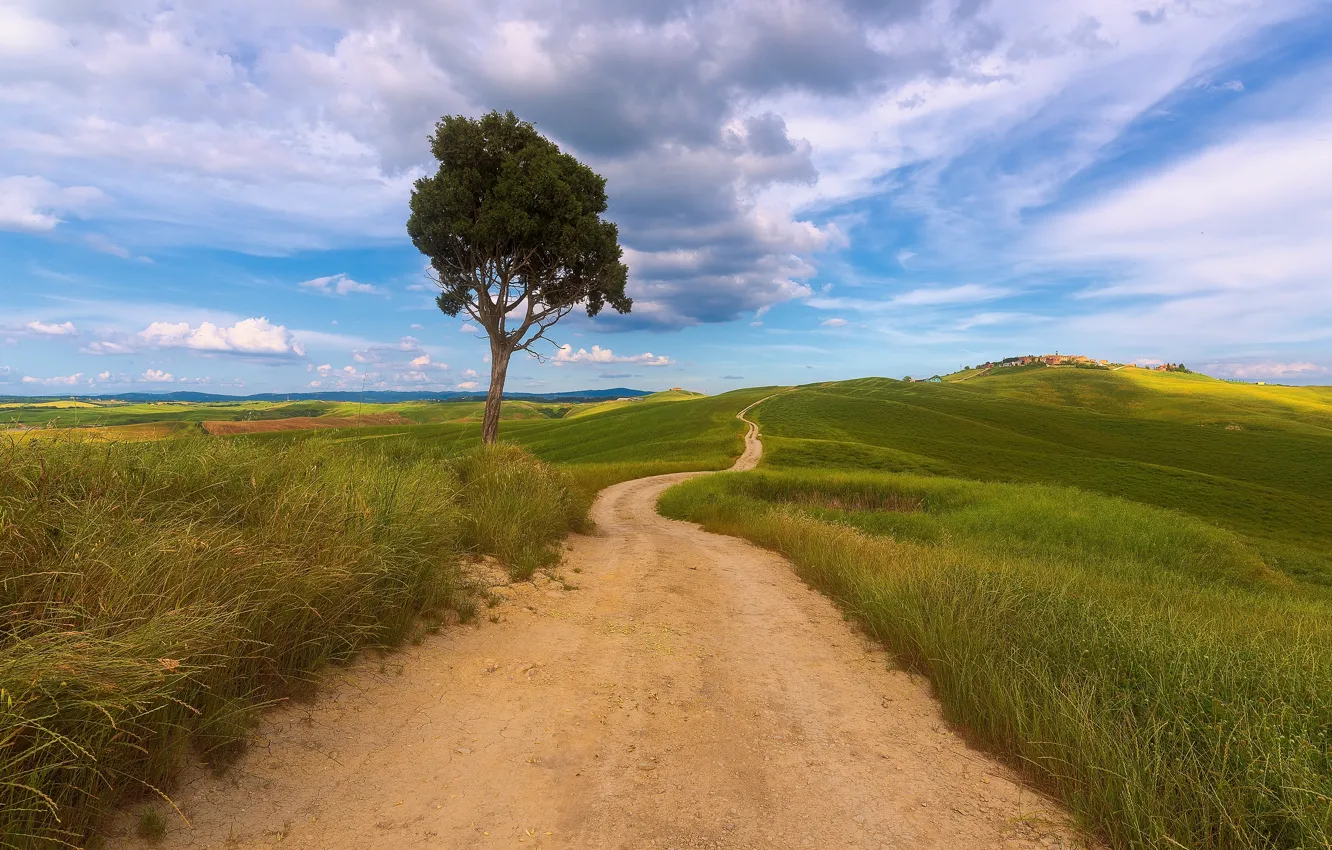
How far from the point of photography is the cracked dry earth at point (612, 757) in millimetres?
3156

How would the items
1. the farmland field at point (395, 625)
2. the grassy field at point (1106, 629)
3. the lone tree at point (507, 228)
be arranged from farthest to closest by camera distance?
the lone tree at point (507, 228)
the grassy field at point (1106, 629)
the farmland field at point (395, 625)

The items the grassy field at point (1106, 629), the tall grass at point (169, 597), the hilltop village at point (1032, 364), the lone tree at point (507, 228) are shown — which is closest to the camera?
the tall grass at point (169, 597)

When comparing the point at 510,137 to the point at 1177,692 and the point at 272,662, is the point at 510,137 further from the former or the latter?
the point at 1177,692

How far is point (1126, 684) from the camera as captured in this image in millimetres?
4516

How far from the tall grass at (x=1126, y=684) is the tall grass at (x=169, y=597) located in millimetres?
5436

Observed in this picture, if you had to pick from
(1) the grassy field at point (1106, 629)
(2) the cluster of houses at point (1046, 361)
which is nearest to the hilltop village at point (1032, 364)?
(2) the cluster of houses at point (1046, 361)

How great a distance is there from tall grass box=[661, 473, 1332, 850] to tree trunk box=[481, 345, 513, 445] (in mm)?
14075

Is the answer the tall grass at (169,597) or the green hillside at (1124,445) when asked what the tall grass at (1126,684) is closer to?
the tall grass at (169,597)

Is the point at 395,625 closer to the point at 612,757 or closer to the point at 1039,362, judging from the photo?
the point at 612,757

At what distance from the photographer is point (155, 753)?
2959 mm

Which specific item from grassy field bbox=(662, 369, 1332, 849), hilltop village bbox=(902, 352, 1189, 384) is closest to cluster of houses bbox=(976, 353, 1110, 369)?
hilltop village bbox=(902, 352, 1189, 384)

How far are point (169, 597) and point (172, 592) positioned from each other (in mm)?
34

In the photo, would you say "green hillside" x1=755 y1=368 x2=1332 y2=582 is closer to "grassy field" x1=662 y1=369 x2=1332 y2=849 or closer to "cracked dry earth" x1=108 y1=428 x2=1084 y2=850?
"grassy field" x1=662 y1=369 x2=1332 y2=849

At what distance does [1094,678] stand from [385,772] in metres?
5.65
